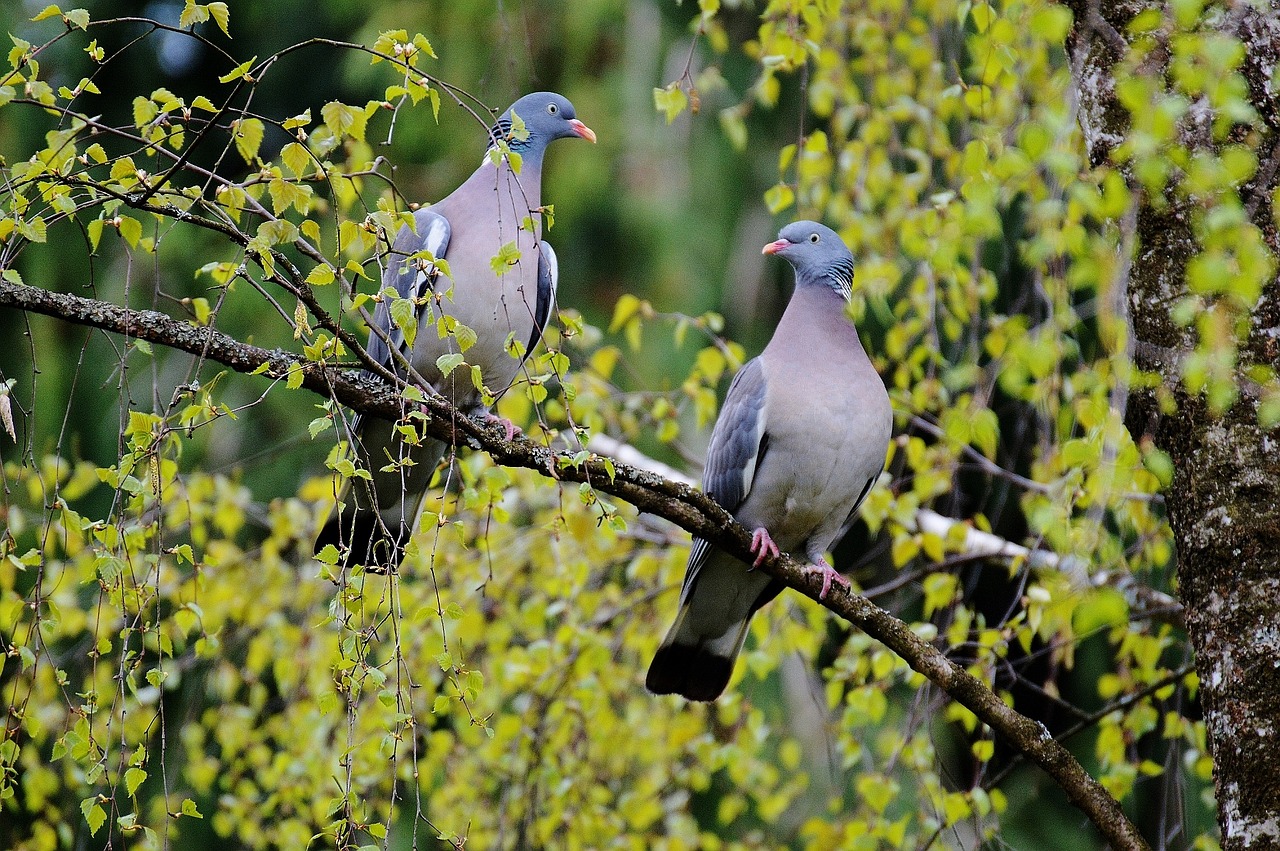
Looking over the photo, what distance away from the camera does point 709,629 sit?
3.46 m

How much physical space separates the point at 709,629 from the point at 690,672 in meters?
0.13

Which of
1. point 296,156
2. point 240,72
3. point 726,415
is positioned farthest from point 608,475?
point 726,415

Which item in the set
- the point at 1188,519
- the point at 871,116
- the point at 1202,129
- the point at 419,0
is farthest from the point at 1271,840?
the point at 419,0

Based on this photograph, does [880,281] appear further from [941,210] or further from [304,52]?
[304,52]

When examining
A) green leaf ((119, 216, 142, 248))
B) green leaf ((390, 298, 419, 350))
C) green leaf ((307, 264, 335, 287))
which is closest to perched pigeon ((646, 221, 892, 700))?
green leaf ((390, 298, 419, 350))

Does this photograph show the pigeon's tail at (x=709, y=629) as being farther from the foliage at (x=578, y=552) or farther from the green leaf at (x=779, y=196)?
the green leaf at (x=779, y=196)

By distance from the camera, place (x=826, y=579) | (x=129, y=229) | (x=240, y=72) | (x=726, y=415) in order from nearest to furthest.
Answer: (x=240, y=72) → (x=129, y=229) → (x=826, y=579) → (x=726, y=415)

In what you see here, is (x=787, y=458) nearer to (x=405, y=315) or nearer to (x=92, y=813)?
(x=405, y=315)

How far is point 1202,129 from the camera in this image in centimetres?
198

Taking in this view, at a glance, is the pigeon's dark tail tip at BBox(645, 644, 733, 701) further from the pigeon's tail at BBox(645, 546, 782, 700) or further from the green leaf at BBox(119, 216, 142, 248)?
the green leaf at BBox(119, 216, 142, 248)

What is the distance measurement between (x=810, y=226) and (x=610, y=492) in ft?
5.02

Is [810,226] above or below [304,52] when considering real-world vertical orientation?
above

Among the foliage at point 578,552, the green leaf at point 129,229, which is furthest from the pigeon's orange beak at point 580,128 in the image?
the green leaf at point 129,229

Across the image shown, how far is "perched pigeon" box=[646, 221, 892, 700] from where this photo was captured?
3246 millimetres
